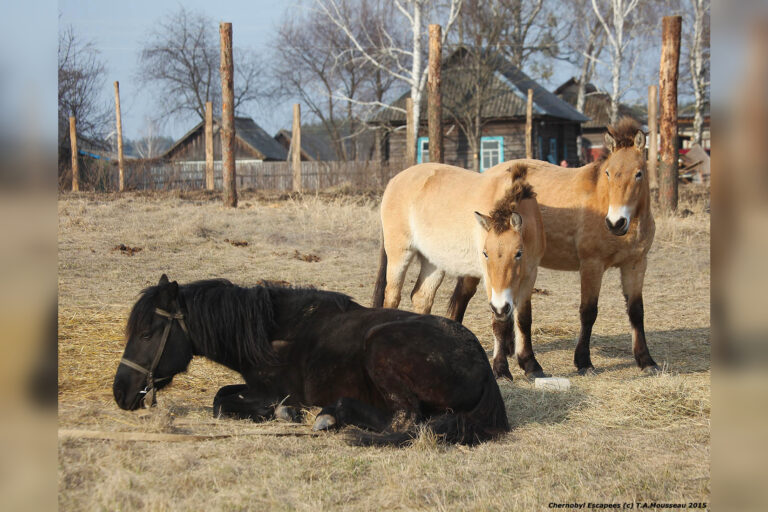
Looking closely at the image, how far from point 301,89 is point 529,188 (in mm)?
48192

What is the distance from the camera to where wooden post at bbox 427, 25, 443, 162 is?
15625 millimetres

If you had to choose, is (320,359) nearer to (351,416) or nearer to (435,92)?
(351,416)

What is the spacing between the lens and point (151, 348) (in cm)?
437

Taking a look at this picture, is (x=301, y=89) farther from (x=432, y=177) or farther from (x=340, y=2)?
(x=432, y=177)

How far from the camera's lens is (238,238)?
43.7 feet

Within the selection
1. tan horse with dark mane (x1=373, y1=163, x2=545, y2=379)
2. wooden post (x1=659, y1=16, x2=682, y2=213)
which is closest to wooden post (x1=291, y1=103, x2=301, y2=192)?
wooden post (x1=659, y1=16, x2=682, y2=213)

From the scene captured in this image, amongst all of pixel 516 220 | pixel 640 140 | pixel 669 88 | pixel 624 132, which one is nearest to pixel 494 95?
pixel 669 88

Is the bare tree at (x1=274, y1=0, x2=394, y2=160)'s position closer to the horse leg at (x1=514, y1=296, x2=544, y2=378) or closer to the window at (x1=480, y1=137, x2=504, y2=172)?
the window at (x1=480, y1=137, x2=504, y2=172)

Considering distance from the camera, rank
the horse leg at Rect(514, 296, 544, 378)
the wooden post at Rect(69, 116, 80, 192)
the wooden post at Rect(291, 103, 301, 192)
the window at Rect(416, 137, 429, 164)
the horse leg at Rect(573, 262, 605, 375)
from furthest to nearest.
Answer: the window at Rect(416, 137, 429, 164) < the wooden post at Rect(291, 103, 301, 192) < the wooden post at Rect(69, 116, 80, 192) < the horse leg at Rect(573, 262, 605, 375) < the horse leg at Rect(514, 296, 544, 378)

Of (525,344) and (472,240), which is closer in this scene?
(525,344)

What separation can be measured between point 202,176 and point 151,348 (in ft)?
81.1

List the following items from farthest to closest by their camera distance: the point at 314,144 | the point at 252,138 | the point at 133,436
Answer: the point at 314,144, the point at 252,138, the point at 133,436

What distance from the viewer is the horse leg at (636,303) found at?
22.0 ft

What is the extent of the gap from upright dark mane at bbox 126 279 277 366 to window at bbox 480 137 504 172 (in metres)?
29.8
